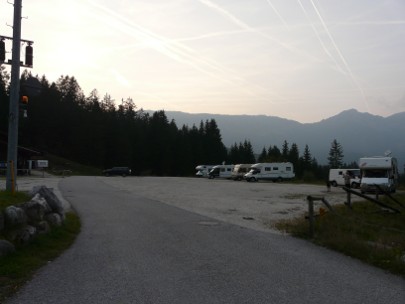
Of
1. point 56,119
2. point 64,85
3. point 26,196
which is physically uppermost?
point 64,85

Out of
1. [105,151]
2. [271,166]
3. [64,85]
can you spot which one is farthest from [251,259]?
[64,85]

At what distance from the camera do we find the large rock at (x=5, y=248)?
7918 millimetres

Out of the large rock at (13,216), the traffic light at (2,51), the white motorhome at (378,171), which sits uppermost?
the traffic light at (2,51)

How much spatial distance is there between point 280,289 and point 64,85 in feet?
377

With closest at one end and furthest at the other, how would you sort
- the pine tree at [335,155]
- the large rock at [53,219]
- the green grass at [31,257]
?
the green grass at [31,257], the large rock at [53,219], the pine tree at [335,155]

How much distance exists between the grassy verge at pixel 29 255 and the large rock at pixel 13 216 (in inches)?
18.1

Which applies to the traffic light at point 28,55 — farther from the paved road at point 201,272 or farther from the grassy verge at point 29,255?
the paved road at point 201,272

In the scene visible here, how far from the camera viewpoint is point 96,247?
977 centimetres

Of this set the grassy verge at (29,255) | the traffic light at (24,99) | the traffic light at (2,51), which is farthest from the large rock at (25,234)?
the traffic light at (2,51)

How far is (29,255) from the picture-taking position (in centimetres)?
844

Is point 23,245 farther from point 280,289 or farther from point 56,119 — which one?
point 56,119

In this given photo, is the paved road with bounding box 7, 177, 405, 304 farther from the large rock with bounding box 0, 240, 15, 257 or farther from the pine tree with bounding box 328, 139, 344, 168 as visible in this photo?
the pine tree with bounding box 328, 139, 344, 168

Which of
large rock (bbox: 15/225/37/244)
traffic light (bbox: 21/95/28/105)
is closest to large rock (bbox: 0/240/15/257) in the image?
large rock (bbox: 15/225/37/244)

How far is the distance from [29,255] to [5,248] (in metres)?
0.55
